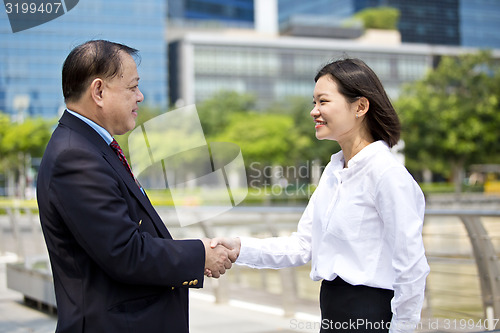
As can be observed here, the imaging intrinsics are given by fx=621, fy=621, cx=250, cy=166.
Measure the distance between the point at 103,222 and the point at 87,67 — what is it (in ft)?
1.50

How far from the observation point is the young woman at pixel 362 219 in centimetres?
185

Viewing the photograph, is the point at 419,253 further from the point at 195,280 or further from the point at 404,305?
the point at 195,280

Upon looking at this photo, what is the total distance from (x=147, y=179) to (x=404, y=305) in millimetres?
2790

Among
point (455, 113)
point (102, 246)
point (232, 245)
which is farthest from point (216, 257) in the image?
point (455, 113)

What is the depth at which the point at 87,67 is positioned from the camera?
174 centimetres

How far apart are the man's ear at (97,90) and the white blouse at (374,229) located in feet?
2.67

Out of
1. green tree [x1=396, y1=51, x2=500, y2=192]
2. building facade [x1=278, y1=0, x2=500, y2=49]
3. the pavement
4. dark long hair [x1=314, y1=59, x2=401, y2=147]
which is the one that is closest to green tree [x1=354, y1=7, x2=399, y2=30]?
building facade [x1=278, y1=0, x2=500, y2=49]

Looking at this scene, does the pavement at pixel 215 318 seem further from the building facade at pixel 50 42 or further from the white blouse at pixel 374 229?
the white blouse at pixel 374 229

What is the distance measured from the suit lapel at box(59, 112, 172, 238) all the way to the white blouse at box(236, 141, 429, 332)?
59cm

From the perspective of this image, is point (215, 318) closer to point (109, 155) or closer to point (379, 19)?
point (109, 155)

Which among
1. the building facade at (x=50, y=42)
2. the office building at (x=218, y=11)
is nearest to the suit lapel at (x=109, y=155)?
the building facade at (x=50, y=42)

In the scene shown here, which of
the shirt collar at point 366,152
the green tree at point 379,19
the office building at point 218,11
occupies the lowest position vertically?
the shirt collar at point 366,152

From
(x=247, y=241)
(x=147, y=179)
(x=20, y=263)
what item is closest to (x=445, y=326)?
(x=147, y=179)

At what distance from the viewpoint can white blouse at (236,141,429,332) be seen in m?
1.84
